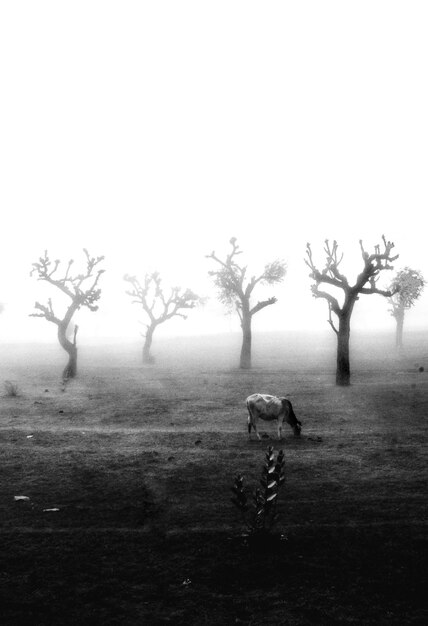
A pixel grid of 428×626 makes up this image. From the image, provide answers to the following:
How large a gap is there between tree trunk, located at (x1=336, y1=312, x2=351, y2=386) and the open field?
8.45 m

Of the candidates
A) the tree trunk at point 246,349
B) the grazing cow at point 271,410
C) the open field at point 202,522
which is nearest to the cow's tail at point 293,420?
the grazing cow at point 271,410

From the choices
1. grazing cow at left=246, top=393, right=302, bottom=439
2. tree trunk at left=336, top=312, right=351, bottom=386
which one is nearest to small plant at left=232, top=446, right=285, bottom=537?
grazing cow at left=246, top=393, right=302, bottom=439

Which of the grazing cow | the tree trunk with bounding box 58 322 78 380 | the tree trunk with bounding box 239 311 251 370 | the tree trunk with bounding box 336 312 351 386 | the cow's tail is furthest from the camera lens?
the tree trunk with bounding box 239 311 251 370

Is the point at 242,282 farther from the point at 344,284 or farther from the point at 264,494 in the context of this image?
the point at 264,494

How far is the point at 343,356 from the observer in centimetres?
3231

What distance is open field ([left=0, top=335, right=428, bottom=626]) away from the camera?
7855 millimetres

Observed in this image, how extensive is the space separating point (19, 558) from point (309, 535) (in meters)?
5.46

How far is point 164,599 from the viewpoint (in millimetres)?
8000

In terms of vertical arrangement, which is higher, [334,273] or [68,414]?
[334,273]

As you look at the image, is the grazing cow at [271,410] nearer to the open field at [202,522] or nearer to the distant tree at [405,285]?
the open field at [202,522]

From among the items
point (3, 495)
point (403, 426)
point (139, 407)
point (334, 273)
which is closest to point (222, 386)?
point (139, 407)

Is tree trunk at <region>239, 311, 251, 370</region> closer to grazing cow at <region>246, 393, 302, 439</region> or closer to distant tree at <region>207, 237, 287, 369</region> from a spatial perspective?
distant tree at <region>207, 237, 287, 369</region>

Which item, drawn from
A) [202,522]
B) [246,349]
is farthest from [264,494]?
[246,349]

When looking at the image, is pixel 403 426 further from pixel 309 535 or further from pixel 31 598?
pixel 31 598
